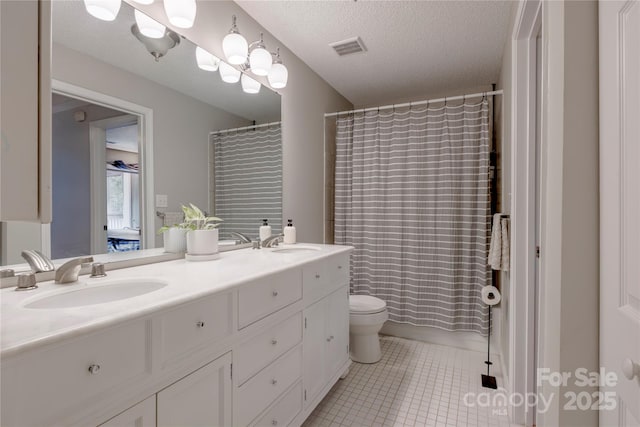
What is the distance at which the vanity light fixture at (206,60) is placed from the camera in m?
1.66

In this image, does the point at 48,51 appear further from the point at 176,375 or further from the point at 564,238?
the point at 564,238

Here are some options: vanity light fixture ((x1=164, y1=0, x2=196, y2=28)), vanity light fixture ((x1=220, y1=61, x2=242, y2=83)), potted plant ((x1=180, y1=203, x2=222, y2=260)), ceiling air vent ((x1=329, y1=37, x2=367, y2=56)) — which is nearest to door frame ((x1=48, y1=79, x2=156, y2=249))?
potted plant ((x1=180, y1=203, x2=222, y2=260))

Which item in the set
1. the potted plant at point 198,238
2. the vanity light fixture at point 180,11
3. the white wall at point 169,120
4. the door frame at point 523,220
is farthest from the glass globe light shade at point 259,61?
the door frame at point 523,220

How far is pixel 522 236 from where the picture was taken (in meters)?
1.54

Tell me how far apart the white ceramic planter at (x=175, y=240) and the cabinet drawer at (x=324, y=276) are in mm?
629

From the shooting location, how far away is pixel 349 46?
2217 mm

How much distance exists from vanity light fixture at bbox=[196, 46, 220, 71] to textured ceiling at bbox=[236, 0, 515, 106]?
1.40 ft

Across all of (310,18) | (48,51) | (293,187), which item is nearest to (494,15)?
(310,18)

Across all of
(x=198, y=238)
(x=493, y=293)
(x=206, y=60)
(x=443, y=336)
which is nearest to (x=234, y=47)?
(x=206, y=60)

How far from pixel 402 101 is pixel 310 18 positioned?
1.65 meters

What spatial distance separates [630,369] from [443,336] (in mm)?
2202

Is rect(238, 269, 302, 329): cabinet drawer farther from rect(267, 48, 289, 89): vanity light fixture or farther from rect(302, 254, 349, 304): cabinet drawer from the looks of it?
rect(267, 48, 289, 89): vanity light fixture

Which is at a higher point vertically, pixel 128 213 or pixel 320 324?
pixel 128 213

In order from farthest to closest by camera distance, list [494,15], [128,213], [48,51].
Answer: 1. [494,15]
2. [128,213]
3. [48,51]
